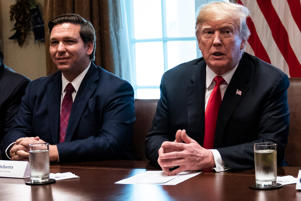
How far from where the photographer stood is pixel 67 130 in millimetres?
2893

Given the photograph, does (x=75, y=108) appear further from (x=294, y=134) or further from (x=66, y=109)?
(x=294, y=134)

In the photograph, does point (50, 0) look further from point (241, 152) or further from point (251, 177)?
point (251, 177)

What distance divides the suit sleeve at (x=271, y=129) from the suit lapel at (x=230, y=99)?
5.2 inches

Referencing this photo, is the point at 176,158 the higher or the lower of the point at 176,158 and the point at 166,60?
the lower

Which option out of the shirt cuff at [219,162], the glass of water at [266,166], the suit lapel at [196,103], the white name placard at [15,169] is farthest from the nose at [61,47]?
Answer: the glass of water at [266,166]

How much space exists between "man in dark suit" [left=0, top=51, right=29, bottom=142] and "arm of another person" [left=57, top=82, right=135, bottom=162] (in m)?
0.62

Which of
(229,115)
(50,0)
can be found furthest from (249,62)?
(50,0)

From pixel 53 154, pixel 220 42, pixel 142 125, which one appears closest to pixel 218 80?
pixel 220 42

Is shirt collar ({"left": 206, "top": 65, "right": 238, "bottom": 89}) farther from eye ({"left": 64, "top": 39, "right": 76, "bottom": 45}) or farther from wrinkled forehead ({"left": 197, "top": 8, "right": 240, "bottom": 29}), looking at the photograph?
eye ({"left": 64, "top": 39, "right": 76, "bottom": 45})

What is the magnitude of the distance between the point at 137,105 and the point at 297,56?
4.48 feet

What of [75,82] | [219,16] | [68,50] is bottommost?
[75,82]

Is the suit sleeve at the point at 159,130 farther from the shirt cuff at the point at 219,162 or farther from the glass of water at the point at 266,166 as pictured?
the glass of water at the point at 266,166

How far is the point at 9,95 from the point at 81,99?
61 cm

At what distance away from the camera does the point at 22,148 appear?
2.68 m
